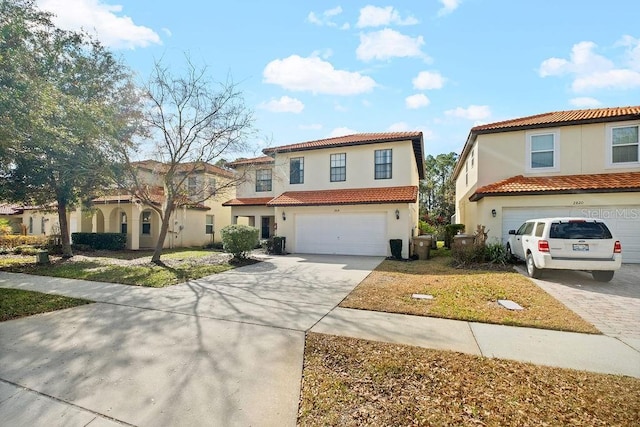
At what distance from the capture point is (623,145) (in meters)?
12.7

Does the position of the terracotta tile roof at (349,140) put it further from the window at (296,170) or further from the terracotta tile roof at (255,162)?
the terracotta tile roof at (255,162)

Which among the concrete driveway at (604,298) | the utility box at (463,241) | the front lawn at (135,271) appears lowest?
the front lawn at (135,271)

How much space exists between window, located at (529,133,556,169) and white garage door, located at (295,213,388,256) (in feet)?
24.1

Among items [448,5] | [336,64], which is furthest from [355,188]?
[448,5]

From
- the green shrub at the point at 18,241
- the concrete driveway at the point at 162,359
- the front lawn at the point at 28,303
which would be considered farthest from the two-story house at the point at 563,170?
the green shrub at the point at 18,241

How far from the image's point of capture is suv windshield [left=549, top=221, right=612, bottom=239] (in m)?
8.03

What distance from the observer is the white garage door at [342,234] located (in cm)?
1546

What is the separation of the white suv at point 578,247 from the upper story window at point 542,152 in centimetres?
654

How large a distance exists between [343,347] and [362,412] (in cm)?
140

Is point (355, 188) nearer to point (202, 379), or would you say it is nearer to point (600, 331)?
point (600, 331)

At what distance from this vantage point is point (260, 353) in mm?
4090

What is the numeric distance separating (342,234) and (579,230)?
994cm

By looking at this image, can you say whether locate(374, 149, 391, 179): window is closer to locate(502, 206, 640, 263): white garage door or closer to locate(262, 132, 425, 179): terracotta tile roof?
locate(262, 132, 425, 179): terracotta tile roof

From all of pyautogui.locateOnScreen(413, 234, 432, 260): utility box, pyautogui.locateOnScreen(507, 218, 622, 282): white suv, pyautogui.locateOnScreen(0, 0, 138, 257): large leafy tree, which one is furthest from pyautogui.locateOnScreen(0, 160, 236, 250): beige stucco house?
pyautogui.locateOnScreen(507, 218, 622, 282): white suv
